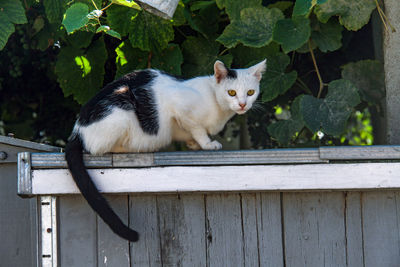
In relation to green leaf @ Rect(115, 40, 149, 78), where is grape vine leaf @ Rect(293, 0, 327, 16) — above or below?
above

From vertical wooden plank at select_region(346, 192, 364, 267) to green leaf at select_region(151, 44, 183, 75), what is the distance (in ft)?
4.59

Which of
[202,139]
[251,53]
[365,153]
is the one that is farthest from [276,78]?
[365,153]

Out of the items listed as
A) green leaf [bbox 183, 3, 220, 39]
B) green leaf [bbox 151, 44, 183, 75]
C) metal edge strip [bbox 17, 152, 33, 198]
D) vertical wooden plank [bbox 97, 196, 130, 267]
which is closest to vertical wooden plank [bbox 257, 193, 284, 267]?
vertical wooden plank [bbox 97, 196, 130, 267]

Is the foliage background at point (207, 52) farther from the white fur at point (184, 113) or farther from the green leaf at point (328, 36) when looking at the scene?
the white fur at point (184, 113)

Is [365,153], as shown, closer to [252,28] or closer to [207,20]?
[252,28]

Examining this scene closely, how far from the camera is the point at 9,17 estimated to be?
8.48 feet

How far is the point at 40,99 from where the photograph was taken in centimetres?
367

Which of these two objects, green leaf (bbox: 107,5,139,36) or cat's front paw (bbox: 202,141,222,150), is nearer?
cat's front paw (bbox: 202,141,222,150)

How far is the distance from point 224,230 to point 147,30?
1.38 m

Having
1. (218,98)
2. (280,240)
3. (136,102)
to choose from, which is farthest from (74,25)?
(280,240)

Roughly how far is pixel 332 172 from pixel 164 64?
146cm

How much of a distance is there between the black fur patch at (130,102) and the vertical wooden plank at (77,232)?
0.36 m

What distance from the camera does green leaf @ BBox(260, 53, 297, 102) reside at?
2.83m

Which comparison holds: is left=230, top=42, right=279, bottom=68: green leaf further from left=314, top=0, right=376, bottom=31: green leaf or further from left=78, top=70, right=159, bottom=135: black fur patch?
left=78, top=70, right=159, bottom=135: black fur patch
